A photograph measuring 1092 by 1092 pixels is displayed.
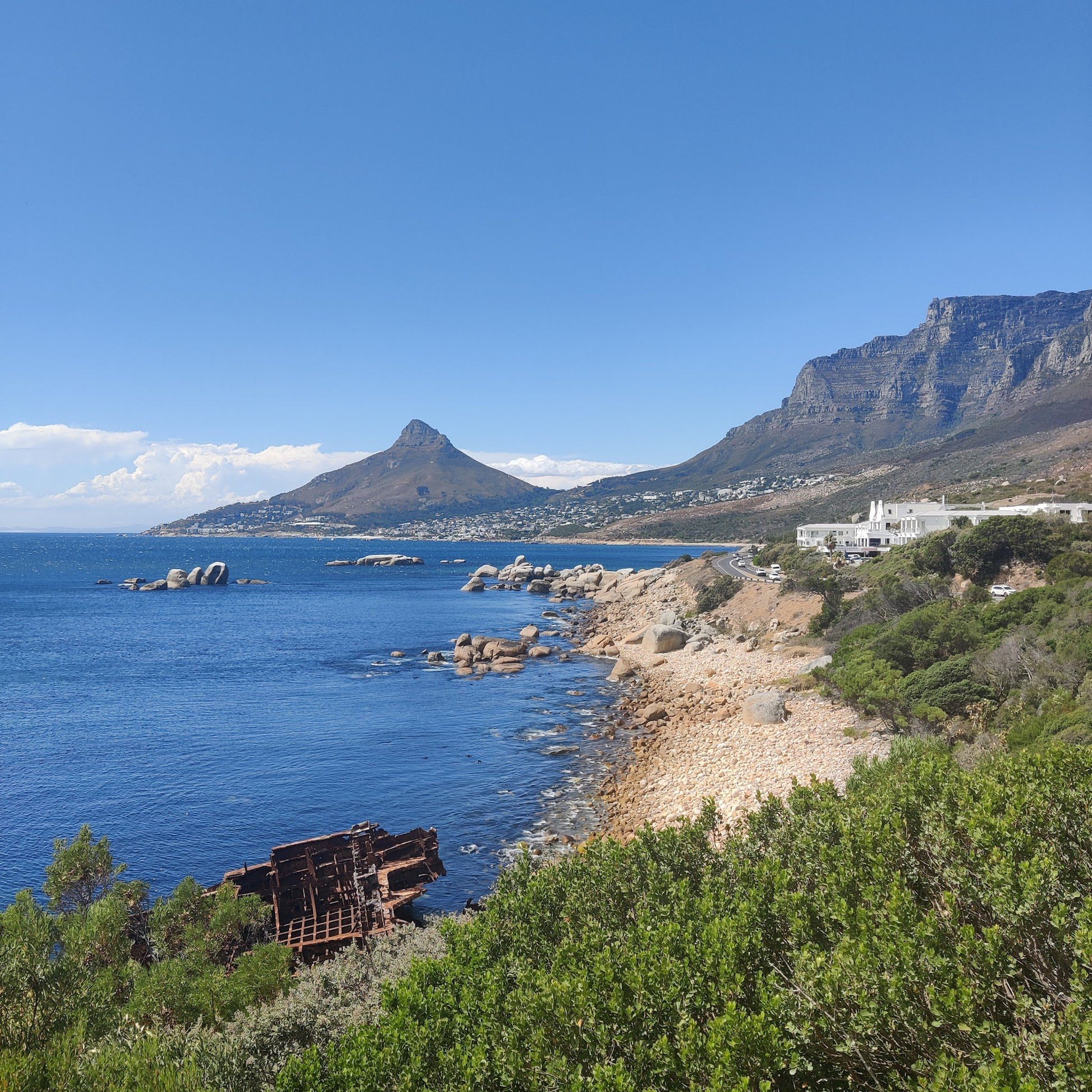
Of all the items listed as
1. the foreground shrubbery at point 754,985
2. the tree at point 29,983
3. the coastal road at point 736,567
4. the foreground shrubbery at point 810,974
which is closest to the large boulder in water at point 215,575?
the coastal road at point 736,567

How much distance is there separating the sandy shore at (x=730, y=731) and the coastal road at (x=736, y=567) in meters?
13.3

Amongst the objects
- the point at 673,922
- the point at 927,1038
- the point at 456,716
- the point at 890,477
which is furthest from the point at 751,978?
the point at 890,477

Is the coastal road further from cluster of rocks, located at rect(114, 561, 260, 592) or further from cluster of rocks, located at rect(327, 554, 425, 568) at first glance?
cluster of rocks, located at rect(327, 554, 425, 568)

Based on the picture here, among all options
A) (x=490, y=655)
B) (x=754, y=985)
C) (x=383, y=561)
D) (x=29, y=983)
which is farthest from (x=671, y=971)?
(x=383, y=561)

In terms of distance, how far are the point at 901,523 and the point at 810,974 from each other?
61.8 m

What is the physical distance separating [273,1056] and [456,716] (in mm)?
28716

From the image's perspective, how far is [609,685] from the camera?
43.2 m

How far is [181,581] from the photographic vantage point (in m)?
106

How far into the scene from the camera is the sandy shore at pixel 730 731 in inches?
895

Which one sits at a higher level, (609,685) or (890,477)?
(890,477)

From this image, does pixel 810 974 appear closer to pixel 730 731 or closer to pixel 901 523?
pixel 730 731

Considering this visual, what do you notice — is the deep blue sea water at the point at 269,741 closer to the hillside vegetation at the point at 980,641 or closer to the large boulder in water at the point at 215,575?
the hillside vegetation at the point at 980,641

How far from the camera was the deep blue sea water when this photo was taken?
914 inches

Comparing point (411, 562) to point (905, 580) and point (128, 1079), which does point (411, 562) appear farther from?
point (128, 1079)
